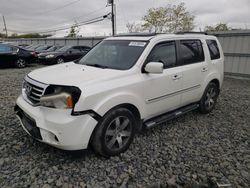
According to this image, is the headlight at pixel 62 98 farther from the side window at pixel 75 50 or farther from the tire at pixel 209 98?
the side window at pixel 75 50

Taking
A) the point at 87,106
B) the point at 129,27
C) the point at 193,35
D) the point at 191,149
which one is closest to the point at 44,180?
the point at 87,106

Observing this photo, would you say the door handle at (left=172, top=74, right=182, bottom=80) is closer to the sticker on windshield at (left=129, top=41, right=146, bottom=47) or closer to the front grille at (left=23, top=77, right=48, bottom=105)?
the sticker on windshield at (left=129, top=41, right=146, bottom=47)

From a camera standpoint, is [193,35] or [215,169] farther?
[193,35]

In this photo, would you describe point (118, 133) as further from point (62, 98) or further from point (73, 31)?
point (73, 31)

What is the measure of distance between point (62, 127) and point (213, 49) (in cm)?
395

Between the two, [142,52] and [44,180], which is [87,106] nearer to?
[44,180]

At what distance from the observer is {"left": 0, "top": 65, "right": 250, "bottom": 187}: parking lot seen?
258cm

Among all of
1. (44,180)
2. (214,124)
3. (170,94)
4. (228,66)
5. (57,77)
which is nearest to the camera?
(44,180)

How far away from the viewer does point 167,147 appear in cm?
337

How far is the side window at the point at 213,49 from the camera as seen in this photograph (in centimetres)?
471

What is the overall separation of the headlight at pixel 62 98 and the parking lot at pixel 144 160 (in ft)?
2.44

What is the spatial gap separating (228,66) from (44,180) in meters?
10.0

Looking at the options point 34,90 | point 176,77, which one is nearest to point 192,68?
point 176,77

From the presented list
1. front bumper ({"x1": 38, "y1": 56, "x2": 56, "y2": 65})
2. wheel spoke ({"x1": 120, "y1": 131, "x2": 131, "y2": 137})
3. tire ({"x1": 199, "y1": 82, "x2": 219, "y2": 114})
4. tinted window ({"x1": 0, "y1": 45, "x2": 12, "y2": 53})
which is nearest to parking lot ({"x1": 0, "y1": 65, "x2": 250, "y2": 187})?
wheel spoke ({"x1": 120, "y1": 131, "x2": 131, "y2": 137})
